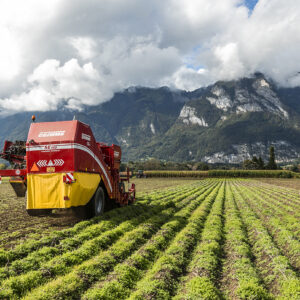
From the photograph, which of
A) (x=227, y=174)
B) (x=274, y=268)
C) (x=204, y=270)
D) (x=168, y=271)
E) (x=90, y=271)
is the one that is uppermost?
(x=90, y=271)

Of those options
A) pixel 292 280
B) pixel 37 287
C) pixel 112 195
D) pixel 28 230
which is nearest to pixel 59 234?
pixel 28 230

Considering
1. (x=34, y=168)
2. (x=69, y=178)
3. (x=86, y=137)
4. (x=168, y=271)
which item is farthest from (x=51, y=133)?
(x=168, y=271)

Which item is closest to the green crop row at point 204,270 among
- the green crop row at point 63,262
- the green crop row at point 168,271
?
the green crop row at point 168,271

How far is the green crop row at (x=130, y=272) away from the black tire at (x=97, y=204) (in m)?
4.02

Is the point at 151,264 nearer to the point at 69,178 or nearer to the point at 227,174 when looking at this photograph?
the point at 69,178

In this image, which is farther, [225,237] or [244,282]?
[225,237]

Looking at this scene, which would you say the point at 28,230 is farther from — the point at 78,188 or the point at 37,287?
the point at 37,287

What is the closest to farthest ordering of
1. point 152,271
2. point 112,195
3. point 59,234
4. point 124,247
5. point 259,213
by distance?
point 152,271 < point 124,247 < point 59,234 < point 112,195 < point 259,213

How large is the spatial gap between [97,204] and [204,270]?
7.90 metres

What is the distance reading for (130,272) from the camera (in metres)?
6.93

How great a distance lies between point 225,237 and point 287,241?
7.32 ft

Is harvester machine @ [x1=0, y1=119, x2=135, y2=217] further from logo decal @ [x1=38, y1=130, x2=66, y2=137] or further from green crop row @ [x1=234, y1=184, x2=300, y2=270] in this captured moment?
green crop row @ [x1=234, y1=184, x2=300, y2=270]

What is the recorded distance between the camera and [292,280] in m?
6.73

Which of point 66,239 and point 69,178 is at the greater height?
point 69,178
